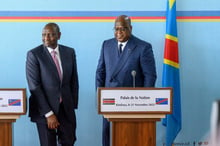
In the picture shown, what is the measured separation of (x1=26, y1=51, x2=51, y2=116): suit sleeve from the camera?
8.98ft

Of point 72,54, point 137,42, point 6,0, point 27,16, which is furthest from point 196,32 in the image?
point 6,0

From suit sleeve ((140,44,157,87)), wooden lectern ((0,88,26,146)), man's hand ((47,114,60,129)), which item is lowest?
man's hand ((47,114,60,129))

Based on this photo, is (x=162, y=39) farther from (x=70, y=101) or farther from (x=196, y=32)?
(x=70, y=101)

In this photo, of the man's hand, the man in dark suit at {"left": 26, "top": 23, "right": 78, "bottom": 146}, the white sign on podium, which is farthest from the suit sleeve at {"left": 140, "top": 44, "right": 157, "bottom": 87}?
the man's hand

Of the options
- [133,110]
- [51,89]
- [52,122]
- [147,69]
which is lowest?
[52,122]

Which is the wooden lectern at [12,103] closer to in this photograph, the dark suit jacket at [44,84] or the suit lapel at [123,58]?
the dark suit jacket at [44,84]

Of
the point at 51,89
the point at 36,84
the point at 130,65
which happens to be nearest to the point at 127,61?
the point at 130,65

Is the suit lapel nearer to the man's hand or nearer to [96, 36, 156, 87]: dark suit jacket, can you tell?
[96, 36, 156, 87]: dark suit jacket

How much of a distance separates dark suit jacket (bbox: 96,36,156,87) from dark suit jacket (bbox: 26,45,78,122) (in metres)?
0.40

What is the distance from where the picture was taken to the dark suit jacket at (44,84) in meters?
2.75

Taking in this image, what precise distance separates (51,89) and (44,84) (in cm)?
8

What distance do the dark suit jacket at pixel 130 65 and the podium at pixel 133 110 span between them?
44 cm

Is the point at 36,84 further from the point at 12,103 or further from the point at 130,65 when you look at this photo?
the point at 130,65

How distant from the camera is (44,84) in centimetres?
281
